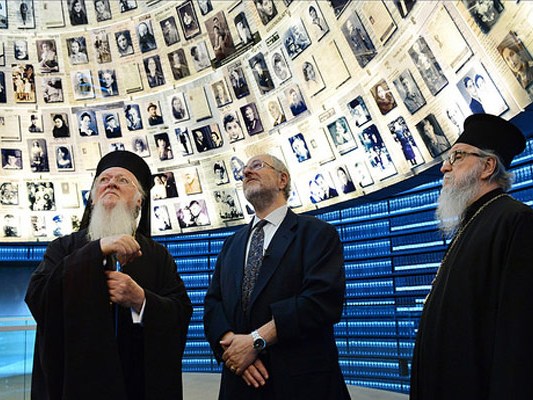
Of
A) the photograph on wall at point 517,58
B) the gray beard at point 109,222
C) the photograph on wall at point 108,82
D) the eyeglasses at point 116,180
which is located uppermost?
the photograph on wall at point 108,82

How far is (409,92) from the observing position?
5.34 meters

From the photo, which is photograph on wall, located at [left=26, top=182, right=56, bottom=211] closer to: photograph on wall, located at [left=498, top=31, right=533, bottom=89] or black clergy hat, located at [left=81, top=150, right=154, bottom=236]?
black clergy hat, located at [left=81, top=150, right=154, bottom=236]

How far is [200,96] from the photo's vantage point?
27.1 ft

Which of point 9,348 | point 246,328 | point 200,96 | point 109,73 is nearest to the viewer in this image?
point 246,328

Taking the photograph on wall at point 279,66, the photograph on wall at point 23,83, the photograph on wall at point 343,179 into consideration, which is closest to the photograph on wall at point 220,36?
the photograph on wall at point 279,66

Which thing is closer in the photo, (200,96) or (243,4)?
(243,4)

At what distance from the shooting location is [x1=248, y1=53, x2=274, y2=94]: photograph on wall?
7380mm

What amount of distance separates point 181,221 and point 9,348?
4.61 meters

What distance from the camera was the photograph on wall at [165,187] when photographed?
28.4 feet

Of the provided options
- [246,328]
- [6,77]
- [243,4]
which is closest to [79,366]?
[246,328]

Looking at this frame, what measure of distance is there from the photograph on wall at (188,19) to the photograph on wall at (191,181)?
6.73 ft

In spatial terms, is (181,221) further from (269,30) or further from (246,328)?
(246,328)

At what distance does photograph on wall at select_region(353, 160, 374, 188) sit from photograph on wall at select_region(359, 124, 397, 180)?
0.10m

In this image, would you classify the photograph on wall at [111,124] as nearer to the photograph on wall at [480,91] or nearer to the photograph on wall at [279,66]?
the photograph on wall at [279,66]
